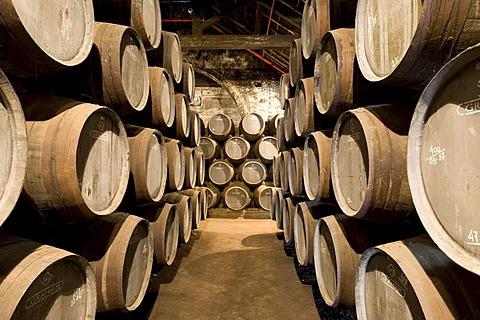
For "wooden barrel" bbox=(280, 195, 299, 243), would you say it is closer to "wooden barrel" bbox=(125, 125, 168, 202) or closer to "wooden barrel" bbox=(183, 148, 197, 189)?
"wooden barrel" bbox=(183, 148, 197, 189)

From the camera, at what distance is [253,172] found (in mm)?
8648

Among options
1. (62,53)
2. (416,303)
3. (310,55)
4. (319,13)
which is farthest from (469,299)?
(310,55)

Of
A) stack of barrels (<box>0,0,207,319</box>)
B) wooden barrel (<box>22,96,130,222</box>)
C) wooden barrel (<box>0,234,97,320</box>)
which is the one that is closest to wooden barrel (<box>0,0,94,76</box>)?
stack of barrels (<box>0,0,207,319</box>)

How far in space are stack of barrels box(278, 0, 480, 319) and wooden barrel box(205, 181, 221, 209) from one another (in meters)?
5.26

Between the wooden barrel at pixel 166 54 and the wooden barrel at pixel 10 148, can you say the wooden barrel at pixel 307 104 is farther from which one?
the wooden barrel at pixel 10 148

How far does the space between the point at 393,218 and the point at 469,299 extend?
2.28 ft

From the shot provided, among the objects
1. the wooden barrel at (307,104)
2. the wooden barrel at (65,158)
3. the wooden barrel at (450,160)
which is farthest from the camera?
the wooden barrel at (307,104)

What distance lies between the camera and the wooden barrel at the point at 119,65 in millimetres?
2365

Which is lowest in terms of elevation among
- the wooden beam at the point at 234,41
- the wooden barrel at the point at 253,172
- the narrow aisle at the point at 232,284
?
the narrow aisle at the point at 232,284

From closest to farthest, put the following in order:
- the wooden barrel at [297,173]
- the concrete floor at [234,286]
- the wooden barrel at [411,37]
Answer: the wooden barrel at [411,37]
the concrete floor at [234,286]
the wooden barrel at [297,173]

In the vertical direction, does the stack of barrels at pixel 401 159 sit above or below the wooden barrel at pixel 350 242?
above

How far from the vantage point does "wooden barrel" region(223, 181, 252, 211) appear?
865 centimetres

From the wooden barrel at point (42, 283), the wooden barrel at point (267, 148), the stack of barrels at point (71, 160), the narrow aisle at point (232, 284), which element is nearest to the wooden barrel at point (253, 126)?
the wooden barrel at point (267, 148)

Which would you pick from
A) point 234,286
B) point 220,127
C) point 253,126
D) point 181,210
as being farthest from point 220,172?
point 234,286
